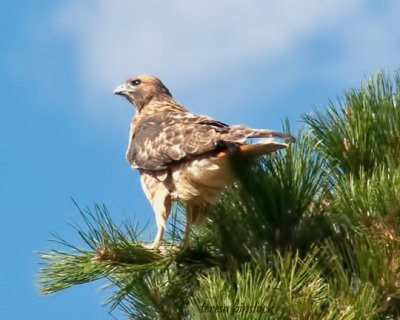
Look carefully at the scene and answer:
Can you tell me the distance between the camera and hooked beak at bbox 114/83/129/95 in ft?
27.6

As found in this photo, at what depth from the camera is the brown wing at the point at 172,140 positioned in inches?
246

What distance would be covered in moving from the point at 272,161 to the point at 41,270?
54.3 inches

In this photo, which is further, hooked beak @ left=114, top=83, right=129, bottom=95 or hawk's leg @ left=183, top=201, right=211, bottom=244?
hooked beak @ left=114, top=83, right=129, bottom=95

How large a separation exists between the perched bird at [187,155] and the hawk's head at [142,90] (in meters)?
0.85

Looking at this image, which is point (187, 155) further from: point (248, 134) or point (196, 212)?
point (248, 134)

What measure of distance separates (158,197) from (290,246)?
1.90 meters

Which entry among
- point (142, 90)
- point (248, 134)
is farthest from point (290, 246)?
point (142, 90)

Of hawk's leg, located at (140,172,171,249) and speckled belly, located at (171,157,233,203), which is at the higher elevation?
speckled belly, located at (171,157,233,203)

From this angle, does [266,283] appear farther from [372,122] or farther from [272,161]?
[372,122]

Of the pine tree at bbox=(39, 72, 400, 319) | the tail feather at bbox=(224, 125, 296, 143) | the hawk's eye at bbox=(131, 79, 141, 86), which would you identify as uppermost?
the hawk's eye at bbox=(131, 79, 141, 86)

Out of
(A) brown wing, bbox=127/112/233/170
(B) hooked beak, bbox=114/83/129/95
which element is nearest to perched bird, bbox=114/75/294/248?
(A) brown wing, bbox=127/112/233/170

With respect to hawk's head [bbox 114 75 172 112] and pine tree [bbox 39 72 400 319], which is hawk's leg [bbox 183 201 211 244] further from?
hawk's head [bbox 114 75 172 112]

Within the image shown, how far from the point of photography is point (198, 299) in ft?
15.2

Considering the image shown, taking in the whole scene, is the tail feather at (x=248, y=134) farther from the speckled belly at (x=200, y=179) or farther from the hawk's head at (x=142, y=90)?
the hawk's head at (x=142, y=90)
